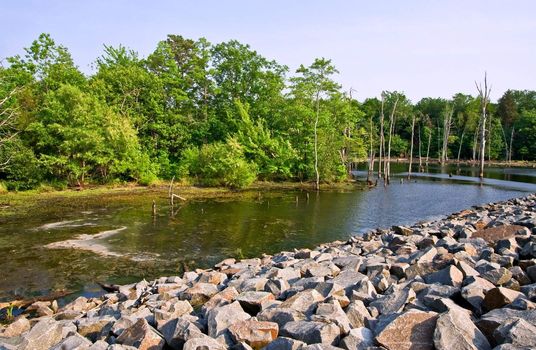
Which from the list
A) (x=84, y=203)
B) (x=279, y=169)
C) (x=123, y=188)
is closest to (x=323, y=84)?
(x=279, y=169)

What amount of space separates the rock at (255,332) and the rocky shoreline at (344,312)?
0.01 metres

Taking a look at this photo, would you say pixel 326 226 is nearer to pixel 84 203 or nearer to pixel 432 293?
pixel 432 293

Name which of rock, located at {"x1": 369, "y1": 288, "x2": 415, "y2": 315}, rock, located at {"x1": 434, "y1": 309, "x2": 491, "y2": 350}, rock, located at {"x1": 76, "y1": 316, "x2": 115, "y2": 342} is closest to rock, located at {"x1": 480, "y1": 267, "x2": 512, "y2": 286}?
rock, located at {"x1": 369, "y1": 288, "x2": 415, "y2": 315}

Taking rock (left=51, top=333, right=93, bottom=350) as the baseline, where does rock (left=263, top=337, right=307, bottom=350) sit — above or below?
above

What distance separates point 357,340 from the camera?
13.4ft

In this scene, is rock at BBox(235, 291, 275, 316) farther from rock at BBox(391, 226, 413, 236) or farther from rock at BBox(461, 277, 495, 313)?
rock at BBox(391, 226, 413, 236)

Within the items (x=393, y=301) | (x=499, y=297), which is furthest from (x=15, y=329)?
(x=499, y=297)

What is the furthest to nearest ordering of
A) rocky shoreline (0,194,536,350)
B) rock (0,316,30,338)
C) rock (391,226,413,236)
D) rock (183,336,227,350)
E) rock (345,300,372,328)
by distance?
rock (391,226,413,236)
rock (0,316,30,338)
rock (345,300,372,328)
rock (183,336,227,350)
rocky shoreline (0,194,536,350)

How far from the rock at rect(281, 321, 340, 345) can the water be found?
25.5ft

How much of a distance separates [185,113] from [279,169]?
40.2 feet

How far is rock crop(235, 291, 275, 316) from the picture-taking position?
19.4 feet

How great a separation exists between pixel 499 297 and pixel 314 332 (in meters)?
2.36

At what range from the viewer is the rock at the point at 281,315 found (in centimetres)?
491

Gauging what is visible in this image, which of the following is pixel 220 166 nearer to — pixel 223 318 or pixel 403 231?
pixel 403 231
